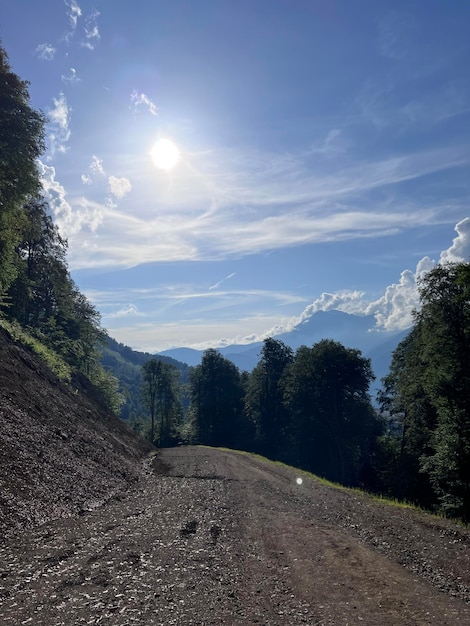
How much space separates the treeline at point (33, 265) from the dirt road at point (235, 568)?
67.3 ft

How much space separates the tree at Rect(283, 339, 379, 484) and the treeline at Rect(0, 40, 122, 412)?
29.6 m

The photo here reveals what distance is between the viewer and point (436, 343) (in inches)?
1246

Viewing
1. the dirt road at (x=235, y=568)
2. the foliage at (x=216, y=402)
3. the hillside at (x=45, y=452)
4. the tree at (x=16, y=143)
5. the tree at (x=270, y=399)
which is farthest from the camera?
the foliage at (x=216, y=402)

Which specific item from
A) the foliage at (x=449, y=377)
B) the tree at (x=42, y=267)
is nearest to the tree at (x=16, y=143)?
the tree at (x=42, y=267)

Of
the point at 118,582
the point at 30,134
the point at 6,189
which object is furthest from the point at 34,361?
the point at 118,582

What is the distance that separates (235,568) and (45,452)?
435 inches

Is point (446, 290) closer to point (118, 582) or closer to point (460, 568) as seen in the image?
point (460, 568)

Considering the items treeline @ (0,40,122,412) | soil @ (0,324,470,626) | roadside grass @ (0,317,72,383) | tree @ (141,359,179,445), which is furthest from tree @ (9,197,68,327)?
tree @ (141,359,179,445)

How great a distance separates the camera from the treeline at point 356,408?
30.4 metres

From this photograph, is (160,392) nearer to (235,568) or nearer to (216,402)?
(216,402)

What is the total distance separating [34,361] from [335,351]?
158 ft

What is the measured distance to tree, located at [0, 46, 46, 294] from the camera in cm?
2600

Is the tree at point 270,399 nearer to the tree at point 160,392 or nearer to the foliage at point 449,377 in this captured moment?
the tree at point 160,392

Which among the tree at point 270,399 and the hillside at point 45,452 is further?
the tree at point 270,399
